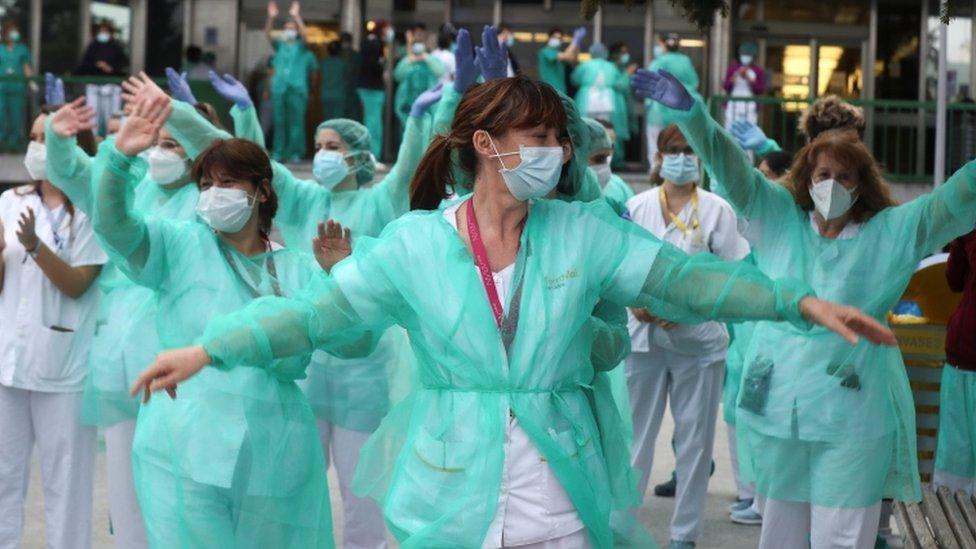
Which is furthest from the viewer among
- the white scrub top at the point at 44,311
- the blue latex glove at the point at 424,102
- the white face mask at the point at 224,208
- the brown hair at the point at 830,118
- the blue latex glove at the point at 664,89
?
the blue latex glove at the point at 424,102

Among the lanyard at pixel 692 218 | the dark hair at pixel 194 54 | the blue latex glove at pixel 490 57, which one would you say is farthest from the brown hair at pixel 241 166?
the dark hair at pixel 194 54

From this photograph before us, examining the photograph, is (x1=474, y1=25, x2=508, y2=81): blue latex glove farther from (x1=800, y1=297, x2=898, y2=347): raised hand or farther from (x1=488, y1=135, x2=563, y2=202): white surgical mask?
(x1=800, y1=297, x2=898, y2=347): raised hand


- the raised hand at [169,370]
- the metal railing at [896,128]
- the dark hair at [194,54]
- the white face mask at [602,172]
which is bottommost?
the raised hand at [169,370]

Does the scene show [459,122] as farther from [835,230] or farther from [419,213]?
[835,230]

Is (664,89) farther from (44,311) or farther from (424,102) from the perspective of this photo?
(44,311)

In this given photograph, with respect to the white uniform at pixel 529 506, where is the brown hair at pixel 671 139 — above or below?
above

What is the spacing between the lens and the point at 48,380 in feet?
23.6

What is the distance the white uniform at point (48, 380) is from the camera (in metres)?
7.21

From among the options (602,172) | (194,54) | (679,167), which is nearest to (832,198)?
(679,167)

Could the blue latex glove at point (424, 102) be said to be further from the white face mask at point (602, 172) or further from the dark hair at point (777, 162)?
the dark hair at point (777, 162)

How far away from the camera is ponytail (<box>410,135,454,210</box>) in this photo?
481cm

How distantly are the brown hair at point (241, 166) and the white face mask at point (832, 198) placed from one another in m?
1.91

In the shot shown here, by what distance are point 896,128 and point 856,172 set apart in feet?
44.7

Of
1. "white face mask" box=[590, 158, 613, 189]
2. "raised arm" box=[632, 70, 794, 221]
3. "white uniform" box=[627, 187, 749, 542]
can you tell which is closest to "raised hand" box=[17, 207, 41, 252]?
"raised arm" box=[632, 70, 794, 221]
